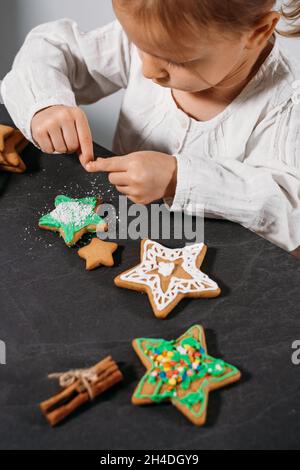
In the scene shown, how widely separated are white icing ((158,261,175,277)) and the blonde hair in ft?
0.98

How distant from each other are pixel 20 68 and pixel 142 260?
1.56ft

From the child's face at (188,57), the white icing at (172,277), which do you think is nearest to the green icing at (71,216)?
the white icing at (172,277)

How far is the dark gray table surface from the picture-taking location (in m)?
0.65

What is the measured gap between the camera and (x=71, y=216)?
90cm

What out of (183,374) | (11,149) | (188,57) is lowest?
(183,374)

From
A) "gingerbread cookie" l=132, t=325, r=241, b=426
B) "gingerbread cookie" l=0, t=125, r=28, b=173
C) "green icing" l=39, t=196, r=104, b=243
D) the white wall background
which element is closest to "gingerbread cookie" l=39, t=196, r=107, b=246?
"green icing" l=39, t=196, r=104, b=243

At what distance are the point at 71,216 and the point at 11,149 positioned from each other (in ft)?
0.68

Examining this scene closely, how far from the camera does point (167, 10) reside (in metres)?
0.75

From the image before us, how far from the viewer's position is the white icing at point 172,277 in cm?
80

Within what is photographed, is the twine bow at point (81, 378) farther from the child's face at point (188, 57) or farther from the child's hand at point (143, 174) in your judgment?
the child's face at point (188, 57)

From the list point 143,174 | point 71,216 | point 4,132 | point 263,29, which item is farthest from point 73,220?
point 263,29

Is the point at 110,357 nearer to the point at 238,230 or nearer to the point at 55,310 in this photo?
the point at 55,310

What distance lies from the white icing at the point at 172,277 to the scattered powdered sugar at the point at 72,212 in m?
0.11

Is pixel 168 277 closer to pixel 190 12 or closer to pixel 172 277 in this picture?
pixel 172 277
